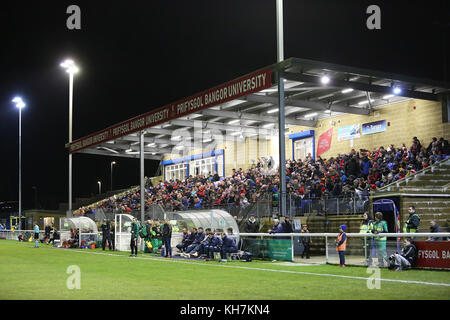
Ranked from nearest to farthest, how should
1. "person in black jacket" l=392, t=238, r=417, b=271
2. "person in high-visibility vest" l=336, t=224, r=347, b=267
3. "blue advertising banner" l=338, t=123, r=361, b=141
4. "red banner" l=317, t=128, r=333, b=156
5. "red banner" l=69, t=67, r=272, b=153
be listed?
"person in black jacket" l=392, t=238, r=417, b=271 → "person in high-visibility vest" l=336, t=224, r=347, b=267 → "red banner" l=69, t=67, r=272, b=153 → "blue advertising banner" l=338, t=123, r=361, b=141 → "red banner" l=317, t=128, r=333, b=156

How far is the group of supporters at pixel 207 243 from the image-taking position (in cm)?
1959

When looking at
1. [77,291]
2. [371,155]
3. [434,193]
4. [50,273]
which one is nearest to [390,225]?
[434,193]

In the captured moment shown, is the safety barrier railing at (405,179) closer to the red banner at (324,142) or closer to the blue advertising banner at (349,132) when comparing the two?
the blue advertising banner at (349,132)

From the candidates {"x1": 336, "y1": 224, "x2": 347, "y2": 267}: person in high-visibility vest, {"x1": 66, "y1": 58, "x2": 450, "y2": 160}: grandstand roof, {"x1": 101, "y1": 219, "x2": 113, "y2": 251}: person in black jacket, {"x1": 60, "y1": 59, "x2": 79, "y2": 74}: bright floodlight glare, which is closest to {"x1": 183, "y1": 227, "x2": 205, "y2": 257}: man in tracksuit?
{"x1": 66, "y1": 58, "x2": 450, "y2": 160}: grandstand roof

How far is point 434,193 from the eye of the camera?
2252 cm

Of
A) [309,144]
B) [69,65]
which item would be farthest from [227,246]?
[69,65]

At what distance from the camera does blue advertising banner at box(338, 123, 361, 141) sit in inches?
1292

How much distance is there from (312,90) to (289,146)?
9.71 metres

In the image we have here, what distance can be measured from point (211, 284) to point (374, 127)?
22.0 metres

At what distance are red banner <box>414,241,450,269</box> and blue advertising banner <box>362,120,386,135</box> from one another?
16.9 m

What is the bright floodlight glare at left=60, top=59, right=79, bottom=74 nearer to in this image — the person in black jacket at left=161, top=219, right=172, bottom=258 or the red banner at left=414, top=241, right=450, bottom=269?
the person in black jacket at left=161, top=219, right=172, bottom=258

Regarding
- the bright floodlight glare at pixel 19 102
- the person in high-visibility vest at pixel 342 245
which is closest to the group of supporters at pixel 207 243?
the person in high-visibility vest at pixel 342 245

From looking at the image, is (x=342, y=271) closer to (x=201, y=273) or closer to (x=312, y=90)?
(x=201, y=273)
